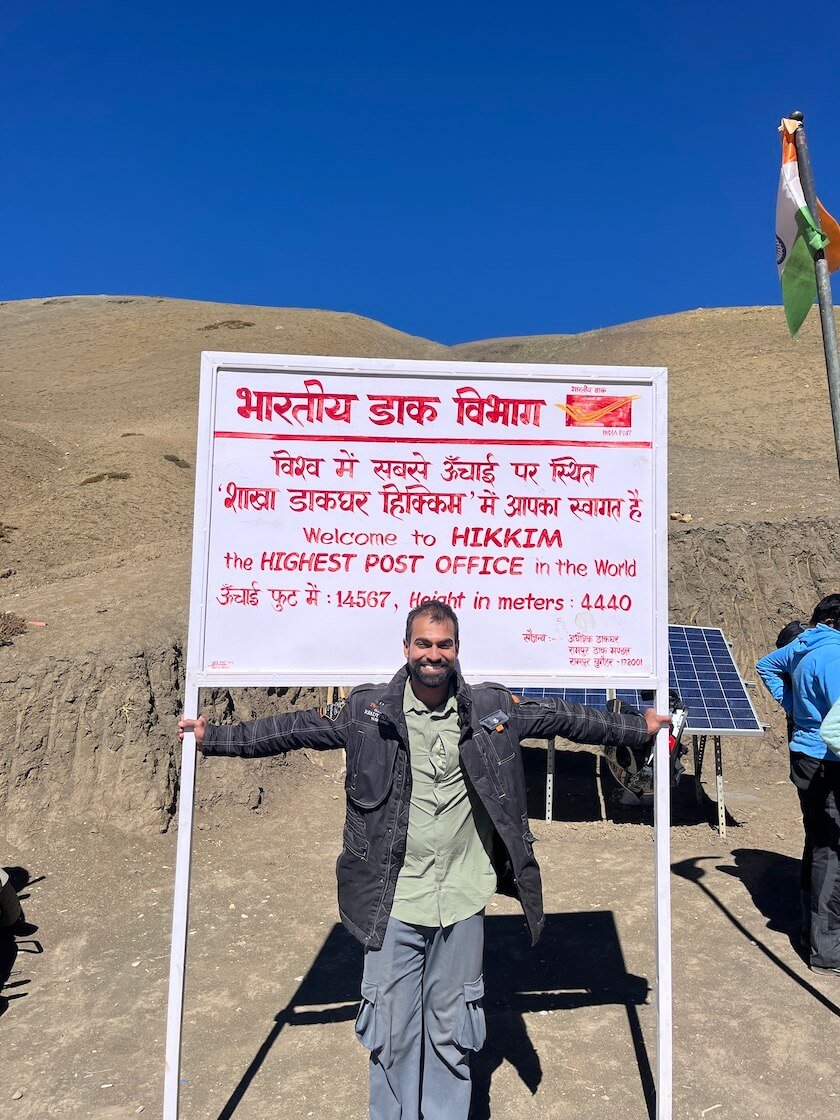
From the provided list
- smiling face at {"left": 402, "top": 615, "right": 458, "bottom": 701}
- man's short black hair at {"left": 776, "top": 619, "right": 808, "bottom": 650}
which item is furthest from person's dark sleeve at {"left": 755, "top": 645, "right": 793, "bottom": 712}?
smiling face at {"left": 402, "top": 615, "right": 458, "bottom": 701}

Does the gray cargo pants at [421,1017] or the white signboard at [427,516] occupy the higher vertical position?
the white signboard at [427,516]

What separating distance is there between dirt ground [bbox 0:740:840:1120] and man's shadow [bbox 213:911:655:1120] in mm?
13

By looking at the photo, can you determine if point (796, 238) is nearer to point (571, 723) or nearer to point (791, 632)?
A: point (791, 632)

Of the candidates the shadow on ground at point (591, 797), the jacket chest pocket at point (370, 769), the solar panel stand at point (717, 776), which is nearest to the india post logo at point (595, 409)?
the jacket chest pocket at point (370, 769)

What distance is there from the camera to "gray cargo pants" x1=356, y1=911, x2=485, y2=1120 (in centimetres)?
319

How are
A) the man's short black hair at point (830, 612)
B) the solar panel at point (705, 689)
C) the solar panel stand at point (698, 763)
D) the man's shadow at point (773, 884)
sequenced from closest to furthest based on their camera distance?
1. the man's short black hair at point (830, 612)
2. the man's shadow at point (773, 884)
3. the solar panel at point (705, 689)
4. the solar panel stand at point (698, 763)

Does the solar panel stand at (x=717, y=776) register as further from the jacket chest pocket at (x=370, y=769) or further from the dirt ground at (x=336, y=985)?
the jacket chest pocket at (x=370, y=769)

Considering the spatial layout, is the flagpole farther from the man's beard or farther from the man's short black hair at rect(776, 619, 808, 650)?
the man's beard

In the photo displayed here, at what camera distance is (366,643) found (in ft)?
12.3

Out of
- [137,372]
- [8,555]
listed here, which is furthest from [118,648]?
[137,372]

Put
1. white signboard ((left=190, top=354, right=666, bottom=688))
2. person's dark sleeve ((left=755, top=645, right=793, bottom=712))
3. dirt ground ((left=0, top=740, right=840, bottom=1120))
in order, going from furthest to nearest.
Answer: person's dark sleeve ((left=755, top=645, right=793, bottom=712)) < dirt ground ((left=0, top=740, right=840, bottom=1120)) < white signboard ((left=190, top=354, right=666, bottom=688))

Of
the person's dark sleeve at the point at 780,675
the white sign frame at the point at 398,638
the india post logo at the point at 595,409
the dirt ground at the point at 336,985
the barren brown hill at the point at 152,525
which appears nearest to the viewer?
the white sign frame at the point at 398,638

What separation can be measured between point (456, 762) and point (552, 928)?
306 cm

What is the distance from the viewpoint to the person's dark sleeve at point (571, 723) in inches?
135
